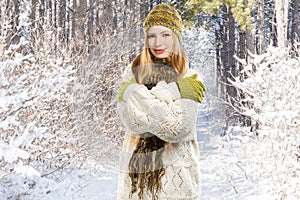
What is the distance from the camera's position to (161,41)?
176 centimetres

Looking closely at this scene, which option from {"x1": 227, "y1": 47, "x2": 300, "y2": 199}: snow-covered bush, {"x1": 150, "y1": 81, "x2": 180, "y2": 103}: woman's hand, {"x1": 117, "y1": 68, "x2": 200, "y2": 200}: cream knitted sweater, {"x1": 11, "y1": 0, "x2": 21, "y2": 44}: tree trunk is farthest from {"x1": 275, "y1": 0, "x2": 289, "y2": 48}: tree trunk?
{"x1": 150, "y1": 81, "x2": 180, "y2": 103}: woman's hand

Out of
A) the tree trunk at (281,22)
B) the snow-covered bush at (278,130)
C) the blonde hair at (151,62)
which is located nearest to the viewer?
the blonde hair at (151,62)

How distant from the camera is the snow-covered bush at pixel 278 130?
164 inches

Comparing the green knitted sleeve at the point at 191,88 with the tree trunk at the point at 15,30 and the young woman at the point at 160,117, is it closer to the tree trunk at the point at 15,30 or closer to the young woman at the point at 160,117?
the young woman at the point at 160,117

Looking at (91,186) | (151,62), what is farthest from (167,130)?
(91,186)

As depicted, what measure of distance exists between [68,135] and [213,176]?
2.25 metres

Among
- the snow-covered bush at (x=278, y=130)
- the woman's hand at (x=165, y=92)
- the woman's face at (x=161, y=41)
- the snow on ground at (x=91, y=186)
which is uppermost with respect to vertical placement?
the woman's face at (x=161, y=41)

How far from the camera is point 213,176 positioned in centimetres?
591

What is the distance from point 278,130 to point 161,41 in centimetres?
281

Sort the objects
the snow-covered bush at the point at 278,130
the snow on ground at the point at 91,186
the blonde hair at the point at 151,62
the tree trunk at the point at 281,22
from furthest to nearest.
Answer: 1. the tree trunk at the point at 281,22
2. the snow on ground at the point at 91,186
3. the snow-covered bush at the point at 278,130
4. the blonde hair at the point at 151,62

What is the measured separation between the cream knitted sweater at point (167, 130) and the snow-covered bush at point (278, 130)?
2.65 m

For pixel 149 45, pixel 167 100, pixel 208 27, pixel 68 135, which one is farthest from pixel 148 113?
pixel 208 27

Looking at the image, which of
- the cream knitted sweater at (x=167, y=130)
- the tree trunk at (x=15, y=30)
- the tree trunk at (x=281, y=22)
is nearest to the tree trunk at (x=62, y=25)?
the tree trunk at (x=15, y=30)

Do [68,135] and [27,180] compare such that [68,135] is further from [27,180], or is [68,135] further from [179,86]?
[179,86]
